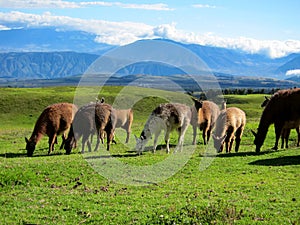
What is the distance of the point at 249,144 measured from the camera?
1262 inches

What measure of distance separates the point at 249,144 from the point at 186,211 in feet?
65.1

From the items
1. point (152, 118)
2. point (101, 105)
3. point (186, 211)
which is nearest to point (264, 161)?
point (152, 118)

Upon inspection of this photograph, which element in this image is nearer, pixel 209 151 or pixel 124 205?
pixel 124 205

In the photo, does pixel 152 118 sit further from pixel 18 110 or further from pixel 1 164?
pixel 18 110

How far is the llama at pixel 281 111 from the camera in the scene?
2358 cm

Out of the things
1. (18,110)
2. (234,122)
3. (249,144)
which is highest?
(234,122)

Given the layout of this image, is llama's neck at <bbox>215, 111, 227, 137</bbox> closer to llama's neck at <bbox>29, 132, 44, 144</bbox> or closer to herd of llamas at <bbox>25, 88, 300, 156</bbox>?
herd of llamas at <bbox>25, 88, 300, 156</bbox>

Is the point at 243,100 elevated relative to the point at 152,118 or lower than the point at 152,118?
lower

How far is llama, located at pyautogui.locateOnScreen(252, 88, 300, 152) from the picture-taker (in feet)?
77.4

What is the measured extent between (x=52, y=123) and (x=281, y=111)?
1424cm

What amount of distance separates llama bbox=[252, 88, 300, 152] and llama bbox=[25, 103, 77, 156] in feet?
40.4

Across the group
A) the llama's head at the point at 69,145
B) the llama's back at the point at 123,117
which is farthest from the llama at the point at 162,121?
the llama's back at the point at 123,117

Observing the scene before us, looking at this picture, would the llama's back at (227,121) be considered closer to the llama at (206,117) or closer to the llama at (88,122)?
the llama at (206,117)

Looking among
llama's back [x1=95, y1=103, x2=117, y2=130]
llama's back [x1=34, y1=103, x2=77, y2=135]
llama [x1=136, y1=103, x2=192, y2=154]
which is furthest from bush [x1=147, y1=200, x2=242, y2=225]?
llama's back [x1=34, y1=103, x2=77, y2=135]
